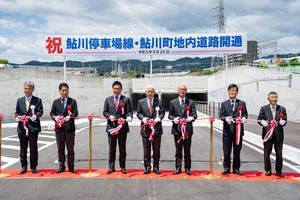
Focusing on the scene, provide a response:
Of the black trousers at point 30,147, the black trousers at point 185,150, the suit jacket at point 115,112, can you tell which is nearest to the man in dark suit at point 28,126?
the black trousers at point 30,147

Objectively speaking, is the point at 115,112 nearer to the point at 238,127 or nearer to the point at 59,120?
the point at 59,120

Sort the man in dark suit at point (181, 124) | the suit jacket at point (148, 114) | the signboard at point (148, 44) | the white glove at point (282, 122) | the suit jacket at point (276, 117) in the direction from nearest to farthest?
the white glove at point (282, 122)
the suit jacket at point (276, 117)
the man in dark suit at point (181, 124)
the suit jacket at point (148, 114)
the signboard at point (148, 44)

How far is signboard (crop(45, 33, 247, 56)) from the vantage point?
37.2 ft

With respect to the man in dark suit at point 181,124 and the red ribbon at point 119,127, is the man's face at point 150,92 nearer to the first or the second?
the man in dark suit at point 181,124

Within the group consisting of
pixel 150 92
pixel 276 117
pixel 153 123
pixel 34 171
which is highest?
pixel 150 92

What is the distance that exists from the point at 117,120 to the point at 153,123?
0.77m

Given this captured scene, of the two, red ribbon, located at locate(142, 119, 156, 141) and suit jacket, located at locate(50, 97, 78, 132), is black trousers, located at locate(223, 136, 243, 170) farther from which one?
suit jacket, located at locate(50, 97, 78, 132)

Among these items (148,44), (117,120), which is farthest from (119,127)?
(148,44)

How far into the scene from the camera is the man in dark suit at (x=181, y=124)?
758 cm

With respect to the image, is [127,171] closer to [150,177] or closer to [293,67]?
[150,177]

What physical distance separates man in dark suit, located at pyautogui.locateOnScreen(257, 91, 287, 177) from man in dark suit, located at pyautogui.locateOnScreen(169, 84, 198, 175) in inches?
58.3

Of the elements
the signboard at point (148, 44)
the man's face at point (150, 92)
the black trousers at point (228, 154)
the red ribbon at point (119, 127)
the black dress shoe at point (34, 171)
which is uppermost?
the signboard at point (148, 44)

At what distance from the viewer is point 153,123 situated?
762 cm

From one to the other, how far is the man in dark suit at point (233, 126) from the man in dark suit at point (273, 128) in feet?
1.44
